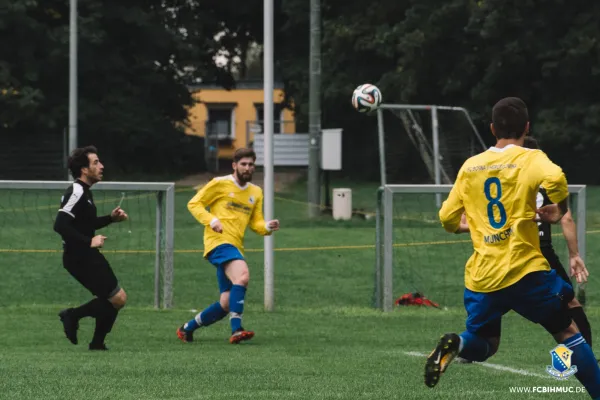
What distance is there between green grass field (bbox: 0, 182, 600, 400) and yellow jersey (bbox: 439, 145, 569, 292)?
3.52 ft

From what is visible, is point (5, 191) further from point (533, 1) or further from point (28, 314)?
point (533, 1)

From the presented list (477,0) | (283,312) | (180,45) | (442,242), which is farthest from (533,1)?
(283,312)

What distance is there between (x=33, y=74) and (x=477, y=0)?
14334mm

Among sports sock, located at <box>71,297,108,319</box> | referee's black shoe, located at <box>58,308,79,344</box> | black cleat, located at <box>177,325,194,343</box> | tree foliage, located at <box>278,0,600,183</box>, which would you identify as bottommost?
black cleat, located at <box>177,325,194,343</box>

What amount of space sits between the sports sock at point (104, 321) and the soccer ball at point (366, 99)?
10.7 meters

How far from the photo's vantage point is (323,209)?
30.4 metres

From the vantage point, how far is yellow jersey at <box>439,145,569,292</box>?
669 cm

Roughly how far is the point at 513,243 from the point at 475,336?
0.62 m

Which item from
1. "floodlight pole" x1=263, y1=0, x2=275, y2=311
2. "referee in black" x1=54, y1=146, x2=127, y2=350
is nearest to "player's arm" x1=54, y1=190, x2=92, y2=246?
"referee in black" x1=54, y1=146, x2=127, y2=350

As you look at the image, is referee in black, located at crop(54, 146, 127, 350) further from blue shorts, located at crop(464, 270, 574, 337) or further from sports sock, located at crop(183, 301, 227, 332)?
blue shorts, located at crop(464, 270, 574, 337)

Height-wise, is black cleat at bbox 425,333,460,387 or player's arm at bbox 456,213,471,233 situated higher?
player's arm at bbox 456,213,471,233

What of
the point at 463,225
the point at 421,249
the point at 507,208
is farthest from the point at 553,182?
the point at 421,249

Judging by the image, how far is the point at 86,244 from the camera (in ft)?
35.3

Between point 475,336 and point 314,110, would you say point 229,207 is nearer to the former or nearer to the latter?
point 475,336
